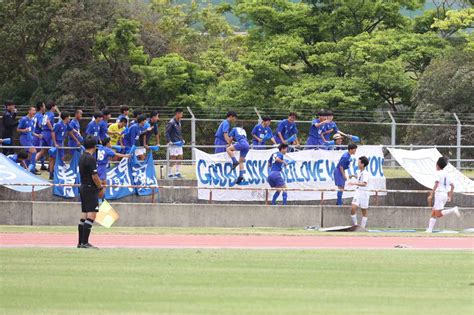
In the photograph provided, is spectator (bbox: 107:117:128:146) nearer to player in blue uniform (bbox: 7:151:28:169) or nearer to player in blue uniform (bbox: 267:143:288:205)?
player in blue uniform (bbox: 7:151:28:169)

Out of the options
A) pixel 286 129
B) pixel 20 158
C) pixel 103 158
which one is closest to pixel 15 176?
pixel 20 158

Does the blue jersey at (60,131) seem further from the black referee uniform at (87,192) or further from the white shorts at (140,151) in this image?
the black referee uniform at (87,192)

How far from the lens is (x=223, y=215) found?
26031mm

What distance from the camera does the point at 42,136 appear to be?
93.4ft

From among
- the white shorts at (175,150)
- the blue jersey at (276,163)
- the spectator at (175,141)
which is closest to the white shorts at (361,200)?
the blue jersey at (276,163)

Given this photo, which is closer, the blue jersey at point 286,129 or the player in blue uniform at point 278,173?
the player in blue uniform at point 278,173

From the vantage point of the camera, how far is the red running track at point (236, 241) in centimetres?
1977

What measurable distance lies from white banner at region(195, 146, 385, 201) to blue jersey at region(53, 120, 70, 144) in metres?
3.34

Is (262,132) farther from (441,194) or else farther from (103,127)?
(441,194)

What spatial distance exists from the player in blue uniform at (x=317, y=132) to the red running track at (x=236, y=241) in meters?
6.97

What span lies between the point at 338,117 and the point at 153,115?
1131 centimetres

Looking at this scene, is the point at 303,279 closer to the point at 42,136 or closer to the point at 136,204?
the point at 136,204

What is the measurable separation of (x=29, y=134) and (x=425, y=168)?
10.4 meters

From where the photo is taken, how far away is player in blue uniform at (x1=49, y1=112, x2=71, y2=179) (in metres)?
27.7
